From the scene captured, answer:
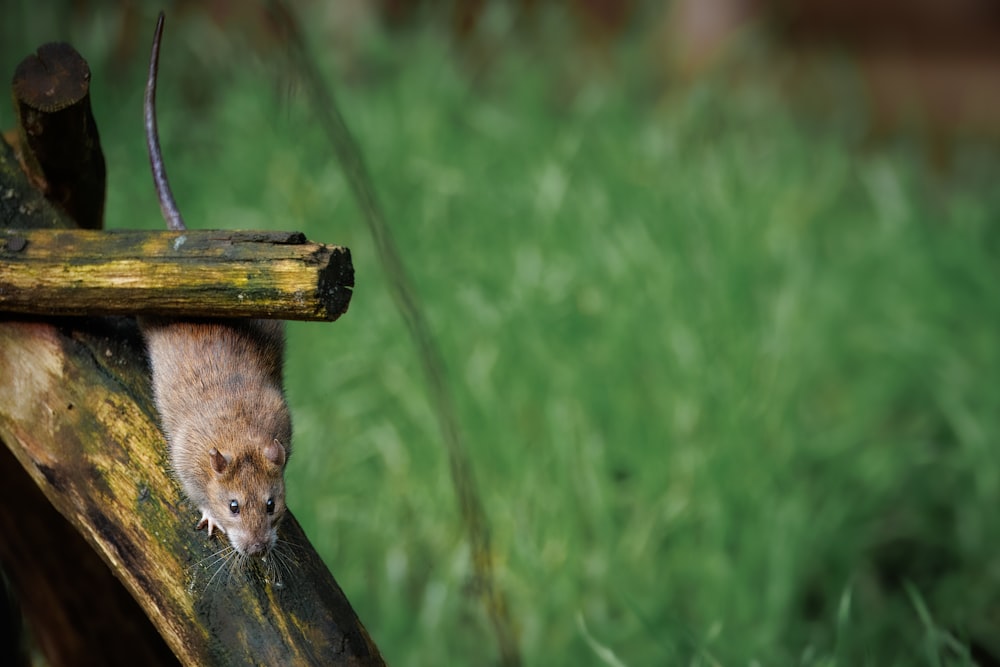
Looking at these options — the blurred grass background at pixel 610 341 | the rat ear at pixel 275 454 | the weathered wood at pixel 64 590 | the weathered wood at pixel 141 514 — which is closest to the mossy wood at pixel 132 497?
the weathered wood at pixel 141 514

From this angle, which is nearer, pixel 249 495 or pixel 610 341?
pixel 249 495

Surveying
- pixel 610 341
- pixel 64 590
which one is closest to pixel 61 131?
pixel 64 590

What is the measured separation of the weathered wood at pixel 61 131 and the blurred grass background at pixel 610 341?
0.96 m

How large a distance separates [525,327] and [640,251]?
22.2 inches

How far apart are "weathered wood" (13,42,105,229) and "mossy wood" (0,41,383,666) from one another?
0.04 ft

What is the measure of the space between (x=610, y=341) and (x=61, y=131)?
2.18 meters

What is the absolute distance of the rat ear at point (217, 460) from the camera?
1.41 m

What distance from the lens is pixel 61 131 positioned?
1520mm

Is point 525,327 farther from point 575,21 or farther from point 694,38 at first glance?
point 694,38

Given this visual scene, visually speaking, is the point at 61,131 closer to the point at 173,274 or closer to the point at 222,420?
the point at 173,274

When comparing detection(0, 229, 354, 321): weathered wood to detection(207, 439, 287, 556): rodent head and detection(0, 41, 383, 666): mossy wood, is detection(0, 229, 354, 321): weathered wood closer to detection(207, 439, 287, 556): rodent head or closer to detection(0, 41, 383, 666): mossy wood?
detection(0, 41, 383, 666): mossy wood

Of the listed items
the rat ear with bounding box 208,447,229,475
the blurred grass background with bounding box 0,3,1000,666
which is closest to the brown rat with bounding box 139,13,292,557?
the rat ear with bounding box 208,447,229,475

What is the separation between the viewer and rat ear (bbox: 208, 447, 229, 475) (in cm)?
141

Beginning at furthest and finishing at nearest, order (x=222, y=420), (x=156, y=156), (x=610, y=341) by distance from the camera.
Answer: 1. (x=610, y=341)
2. (x=156, y=156)
3. (x=222, y=420)
